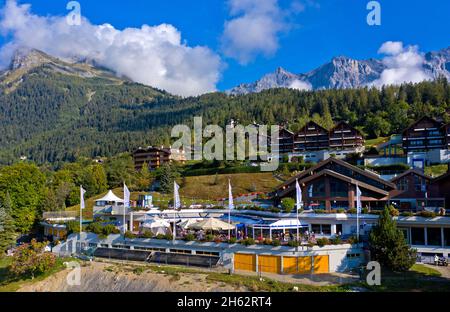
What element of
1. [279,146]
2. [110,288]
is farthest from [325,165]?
[279,146]

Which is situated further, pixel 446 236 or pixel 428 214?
pixel 446 236

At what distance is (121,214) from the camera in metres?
52.6

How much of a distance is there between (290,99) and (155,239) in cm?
14807

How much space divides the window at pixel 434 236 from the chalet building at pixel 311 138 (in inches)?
2876

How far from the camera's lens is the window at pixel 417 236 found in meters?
40.2

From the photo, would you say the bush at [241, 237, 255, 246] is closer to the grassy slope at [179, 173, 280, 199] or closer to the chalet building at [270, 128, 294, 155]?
the grassy slope at [179, 173, 280, 199]

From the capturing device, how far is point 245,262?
38.0 m

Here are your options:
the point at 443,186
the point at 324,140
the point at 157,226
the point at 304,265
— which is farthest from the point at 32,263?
the point at 324,140

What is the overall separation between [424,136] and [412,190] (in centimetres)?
4956

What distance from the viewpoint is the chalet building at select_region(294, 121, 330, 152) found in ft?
370

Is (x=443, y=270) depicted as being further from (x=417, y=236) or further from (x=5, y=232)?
(x=5, y=232)

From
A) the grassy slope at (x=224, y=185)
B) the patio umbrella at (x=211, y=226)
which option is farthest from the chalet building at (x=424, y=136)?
the patio umbrella at (x=211, y=226)

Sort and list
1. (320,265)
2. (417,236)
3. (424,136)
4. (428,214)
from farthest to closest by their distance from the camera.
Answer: (424,136)
(417,236)
(428,214)
(320,265)

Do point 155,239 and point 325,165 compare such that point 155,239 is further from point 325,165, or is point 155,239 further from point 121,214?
point 325,165
